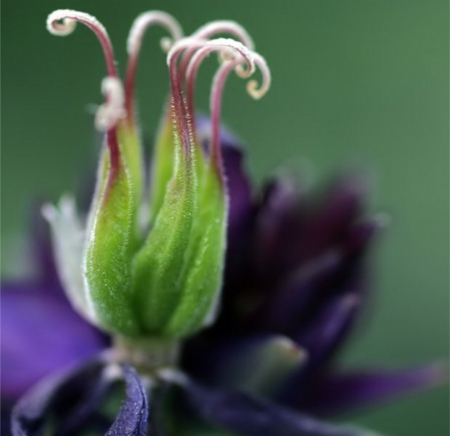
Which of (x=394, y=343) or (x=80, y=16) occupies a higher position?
(x=80, y=16)

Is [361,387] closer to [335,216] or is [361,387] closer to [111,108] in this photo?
[335,216]

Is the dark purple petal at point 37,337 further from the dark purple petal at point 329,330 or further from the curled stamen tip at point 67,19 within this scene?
the curled stamen tip at point 67,19

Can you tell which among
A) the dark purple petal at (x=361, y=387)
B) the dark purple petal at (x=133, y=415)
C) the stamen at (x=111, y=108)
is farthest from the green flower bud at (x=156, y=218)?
the dark purple petal at (x=361, y=387)

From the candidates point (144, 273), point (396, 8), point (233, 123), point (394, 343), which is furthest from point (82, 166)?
point (396, 8)

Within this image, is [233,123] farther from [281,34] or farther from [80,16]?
[80,16]

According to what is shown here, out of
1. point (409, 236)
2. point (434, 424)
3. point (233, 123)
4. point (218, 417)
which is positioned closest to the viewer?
point (218, 417)

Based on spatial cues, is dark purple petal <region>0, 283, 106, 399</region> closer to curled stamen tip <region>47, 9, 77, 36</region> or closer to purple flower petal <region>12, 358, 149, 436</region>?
purple flower petal <region>12, 358, 149, 436</region>
